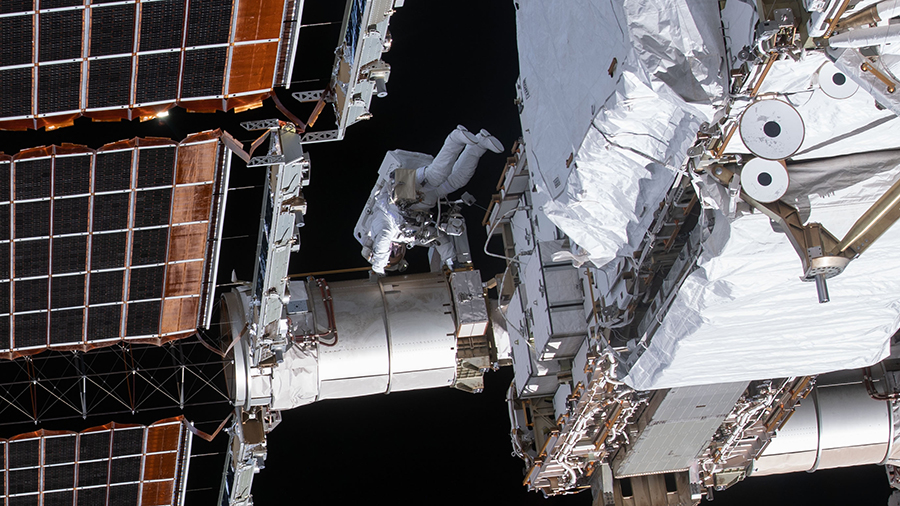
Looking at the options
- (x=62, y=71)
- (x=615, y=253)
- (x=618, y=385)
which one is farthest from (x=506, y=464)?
(x=62, y=71)

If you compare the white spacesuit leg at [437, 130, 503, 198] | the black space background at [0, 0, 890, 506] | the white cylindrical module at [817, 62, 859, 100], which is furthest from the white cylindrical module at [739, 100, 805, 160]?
the black space background at [0, 0, 890, 506]

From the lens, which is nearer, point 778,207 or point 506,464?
point 778,207

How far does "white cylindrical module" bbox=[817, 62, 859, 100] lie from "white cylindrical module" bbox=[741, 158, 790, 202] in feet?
1.52

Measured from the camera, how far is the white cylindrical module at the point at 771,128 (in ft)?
19.8

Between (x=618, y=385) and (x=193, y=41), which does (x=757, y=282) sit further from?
(x=193, y=41)

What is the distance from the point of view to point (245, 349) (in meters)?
8.80

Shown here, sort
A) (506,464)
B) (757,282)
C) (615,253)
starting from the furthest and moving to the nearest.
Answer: (506,464) → (615,253) → (757,282)

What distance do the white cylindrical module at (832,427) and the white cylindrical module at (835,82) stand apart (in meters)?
3.91

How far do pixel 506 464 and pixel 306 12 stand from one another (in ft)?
15.8

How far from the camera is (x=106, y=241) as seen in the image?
25.9 ft

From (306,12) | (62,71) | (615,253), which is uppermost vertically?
(306,12)

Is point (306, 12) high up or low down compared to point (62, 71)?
up

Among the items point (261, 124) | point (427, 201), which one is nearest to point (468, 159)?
point (427, 201)

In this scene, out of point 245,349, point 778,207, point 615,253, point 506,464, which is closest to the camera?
point 778,207
